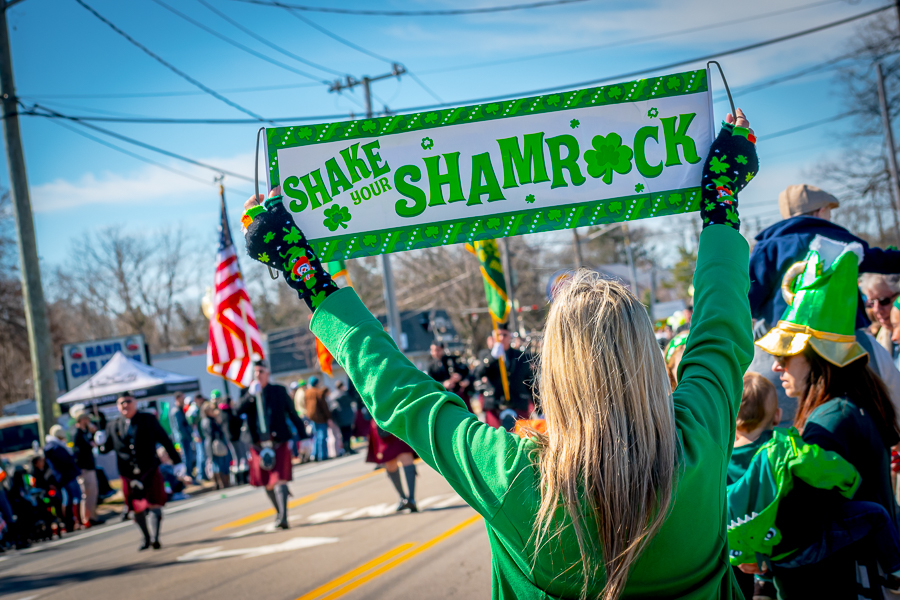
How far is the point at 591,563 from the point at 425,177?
4.58 ft

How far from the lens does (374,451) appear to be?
9133 millimetres

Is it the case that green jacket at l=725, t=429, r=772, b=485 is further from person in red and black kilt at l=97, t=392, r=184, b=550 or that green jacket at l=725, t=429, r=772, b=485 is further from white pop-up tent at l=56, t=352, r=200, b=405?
white pop-up tent at l=56, t=352, r=200, b=405

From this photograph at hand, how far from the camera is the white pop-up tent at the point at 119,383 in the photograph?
551 inches

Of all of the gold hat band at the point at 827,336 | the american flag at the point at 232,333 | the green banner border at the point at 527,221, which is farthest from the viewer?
the american flag at the point at 232,333

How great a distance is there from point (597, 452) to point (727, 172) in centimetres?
115

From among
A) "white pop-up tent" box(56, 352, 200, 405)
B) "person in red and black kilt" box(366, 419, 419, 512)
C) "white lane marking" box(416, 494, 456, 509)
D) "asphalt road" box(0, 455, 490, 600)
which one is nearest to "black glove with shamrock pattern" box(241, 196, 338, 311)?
"asphalt road" box(0, 455, 490, 600)

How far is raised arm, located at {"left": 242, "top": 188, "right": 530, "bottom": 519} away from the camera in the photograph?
1.48 metres

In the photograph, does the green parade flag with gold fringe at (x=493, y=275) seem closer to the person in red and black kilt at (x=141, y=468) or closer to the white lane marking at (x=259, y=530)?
the white lane marking at (x=259, y=530)

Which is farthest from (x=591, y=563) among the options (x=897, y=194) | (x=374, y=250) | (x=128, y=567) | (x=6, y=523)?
(x=897, y=194)

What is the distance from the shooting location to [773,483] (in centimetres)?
281

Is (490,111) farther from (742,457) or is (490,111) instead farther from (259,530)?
(259,530)

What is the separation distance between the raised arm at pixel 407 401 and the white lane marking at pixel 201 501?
419 inches

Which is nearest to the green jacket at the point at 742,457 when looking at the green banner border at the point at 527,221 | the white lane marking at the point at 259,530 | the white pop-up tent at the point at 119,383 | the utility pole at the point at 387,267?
the green banner border at the point at 527,221

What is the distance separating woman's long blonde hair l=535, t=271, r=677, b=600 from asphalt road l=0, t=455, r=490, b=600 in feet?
13.8
